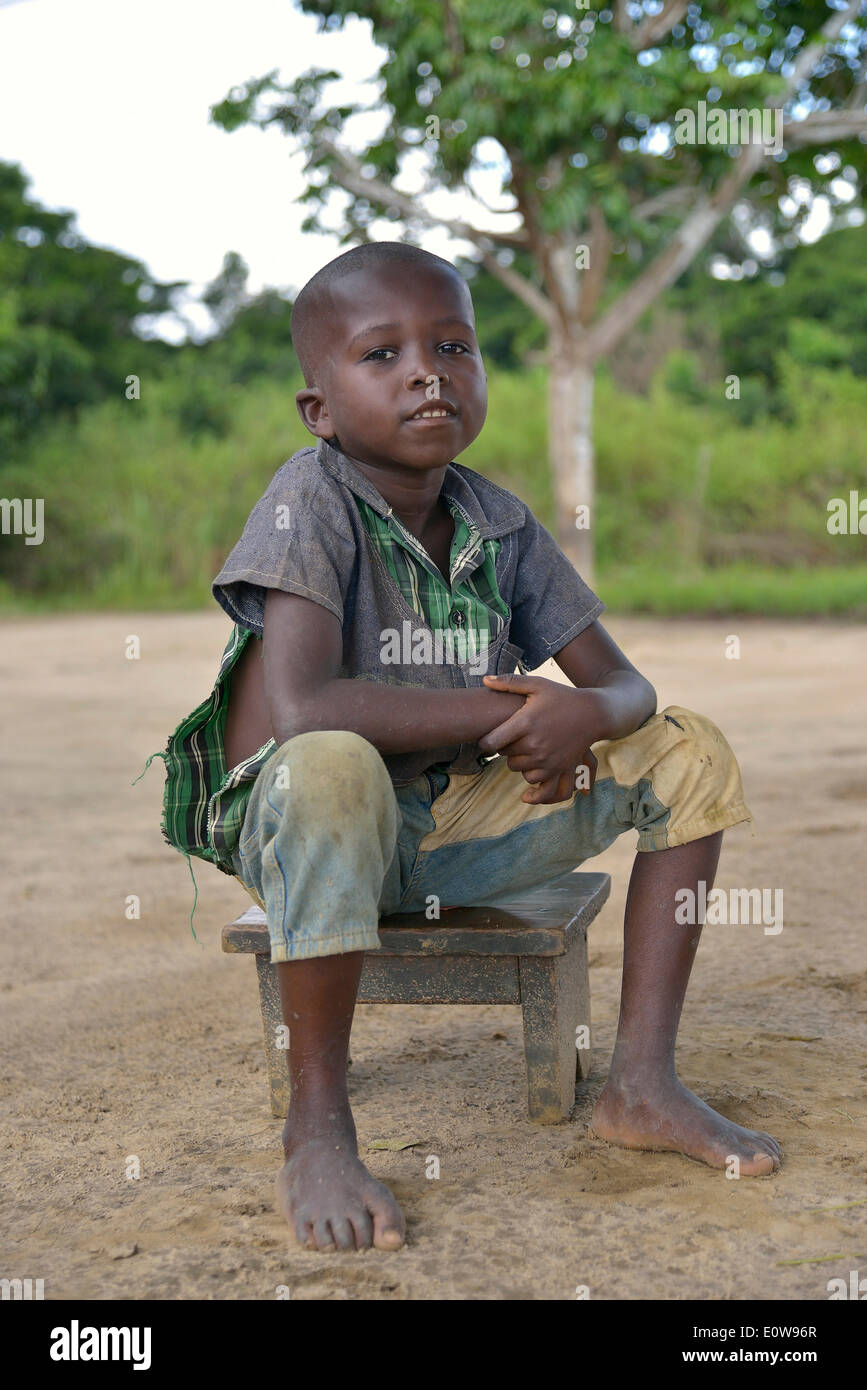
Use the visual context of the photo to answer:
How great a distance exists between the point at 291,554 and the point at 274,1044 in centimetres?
79

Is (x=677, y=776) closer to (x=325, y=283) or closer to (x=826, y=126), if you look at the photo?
(x=325, y=283)

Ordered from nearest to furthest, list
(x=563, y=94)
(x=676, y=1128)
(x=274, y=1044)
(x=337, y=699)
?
(x=337, y=699) → (x=676, y=1128) → (x=274, y=1044) → (x=563, y=94)

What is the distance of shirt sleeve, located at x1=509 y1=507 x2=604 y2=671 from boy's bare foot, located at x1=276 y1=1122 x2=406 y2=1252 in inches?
32.5

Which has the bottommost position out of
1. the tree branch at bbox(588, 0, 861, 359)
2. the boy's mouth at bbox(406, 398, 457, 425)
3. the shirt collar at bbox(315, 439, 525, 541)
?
the shirt collar at bbox(315, 439, 525, 541)

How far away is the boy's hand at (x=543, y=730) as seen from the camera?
1.85 metres

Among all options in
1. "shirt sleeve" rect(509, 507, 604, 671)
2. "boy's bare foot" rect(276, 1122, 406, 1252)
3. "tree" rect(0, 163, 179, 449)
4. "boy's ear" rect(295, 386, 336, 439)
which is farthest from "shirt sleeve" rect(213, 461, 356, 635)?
"tree" rect(0, 163, 179, 449)

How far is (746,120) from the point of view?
937 cm

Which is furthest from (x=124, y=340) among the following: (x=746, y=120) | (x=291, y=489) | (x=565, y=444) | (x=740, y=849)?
(x=291, y=489)

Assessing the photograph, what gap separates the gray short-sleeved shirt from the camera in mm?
1894

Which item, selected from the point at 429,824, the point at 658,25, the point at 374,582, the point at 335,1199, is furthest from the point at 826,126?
the point at 335,1199

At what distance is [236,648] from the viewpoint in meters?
2.01

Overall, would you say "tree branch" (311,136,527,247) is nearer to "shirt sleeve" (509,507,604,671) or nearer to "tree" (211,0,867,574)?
"tree" (211,0,867,574)

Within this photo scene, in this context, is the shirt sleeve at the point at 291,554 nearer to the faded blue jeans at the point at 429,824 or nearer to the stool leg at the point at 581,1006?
the faded blue jeans at the point at 429,824
